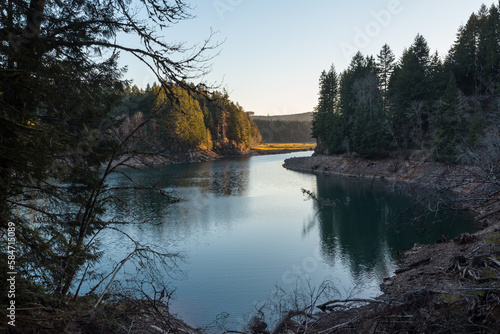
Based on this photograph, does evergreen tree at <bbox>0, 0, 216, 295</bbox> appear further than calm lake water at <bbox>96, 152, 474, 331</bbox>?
No

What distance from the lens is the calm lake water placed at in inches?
491

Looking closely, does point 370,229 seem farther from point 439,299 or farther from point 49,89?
point 49,89

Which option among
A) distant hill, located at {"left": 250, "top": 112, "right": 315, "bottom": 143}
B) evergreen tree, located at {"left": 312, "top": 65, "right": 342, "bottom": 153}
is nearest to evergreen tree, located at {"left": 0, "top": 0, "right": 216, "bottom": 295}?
evergreen tree, located at {"left": 312, "top": 65, "right": 342, "bottom": 153}

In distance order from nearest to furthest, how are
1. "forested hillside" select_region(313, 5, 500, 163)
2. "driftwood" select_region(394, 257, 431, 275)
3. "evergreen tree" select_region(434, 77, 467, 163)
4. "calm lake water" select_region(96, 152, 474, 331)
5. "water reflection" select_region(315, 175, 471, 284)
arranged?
"calm lake water" select_region(96, 152, 474, 331)
"driftwood" select_region(394, 257, 431, 275)
"water reflection" select_region(315, 175, 471, 284)
"evergreen tree" select_region(434, 77, 467, 163)
"forested hillside" select_region(313, 5, 500, 163)

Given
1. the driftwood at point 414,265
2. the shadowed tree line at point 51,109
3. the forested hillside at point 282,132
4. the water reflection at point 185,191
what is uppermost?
the forested hillside at point 282,132

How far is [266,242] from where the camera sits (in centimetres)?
1969

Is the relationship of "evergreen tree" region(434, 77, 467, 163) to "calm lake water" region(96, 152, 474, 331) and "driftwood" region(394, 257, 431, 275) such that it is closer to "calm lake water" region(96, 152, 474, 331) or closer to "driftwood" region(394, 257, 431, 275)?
"calm lake water" region(96, 152, 474, 331)

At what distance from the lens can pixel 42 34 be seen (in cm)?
489

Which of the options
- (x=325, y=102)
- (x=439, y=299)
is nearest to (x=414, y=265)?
(x=439, y=299)

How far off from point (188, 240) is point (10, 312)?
1630 cm

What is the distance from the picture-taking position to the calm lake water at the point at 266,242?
12.5 m

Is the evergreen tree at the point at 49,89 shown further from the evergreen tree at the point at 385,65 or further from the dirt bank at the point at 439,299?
the evergreen tree at the point at 385,65

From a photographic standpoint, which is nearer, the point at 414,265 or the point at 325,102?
the point at 414,265

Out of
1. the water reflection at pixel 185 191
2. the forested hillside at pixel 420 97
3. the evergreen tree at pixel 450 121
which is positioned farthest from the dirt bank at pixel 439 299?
the forested hillside at pixel 420 97
